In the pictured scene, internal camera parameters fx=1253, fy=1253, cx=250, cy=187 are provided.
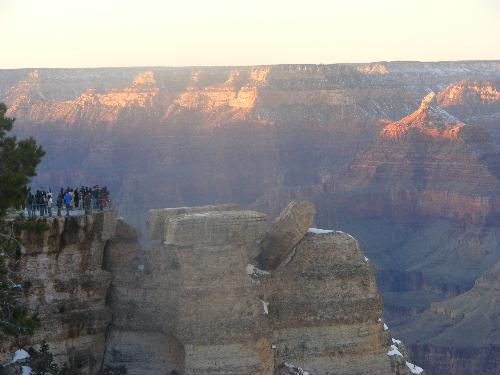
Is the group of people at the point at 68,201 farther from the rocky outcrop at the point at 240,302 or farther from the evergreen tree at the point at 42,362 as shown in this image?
the evergreen tree at the point at 42,362

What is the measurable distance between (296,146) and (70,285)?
101 meters

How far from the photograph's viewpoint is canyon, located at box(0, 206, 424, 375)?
35375 millimetres

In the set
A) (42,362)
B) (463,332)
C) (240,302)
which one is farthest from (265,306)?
(463,332)

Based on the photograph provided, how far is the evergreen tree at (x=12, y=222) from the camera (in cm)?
3167

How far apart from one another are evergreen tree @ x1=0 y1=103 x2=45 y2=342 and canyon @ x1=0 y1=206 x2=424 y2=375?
130 centimetres

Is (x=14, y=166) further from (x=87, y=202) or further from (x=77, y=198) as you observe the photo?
(x=77, y=198)

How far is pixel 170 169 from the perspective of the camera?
431 feet

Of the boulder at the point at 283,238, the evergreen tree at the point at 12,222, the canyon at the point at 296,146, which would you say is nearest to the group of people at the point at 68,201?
the evergreen tree at the point at 12,222

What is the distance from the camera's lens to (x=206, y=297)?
3550 cm

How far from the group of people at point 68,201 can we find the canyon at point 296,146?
66.4 m

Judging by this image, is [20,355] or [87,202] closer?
[20,355]

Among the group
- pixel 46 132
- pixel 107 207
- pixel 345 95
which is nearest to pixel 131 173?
pixel 46 132

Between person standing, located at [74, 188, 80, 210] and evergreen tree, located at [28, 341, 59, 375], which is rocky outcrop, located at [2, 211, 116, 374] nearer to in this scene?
evergreen tree, located at [28, 341, 59, 375]

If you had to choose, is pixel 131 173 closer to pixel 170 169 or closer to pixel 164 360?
pixel 170 169
